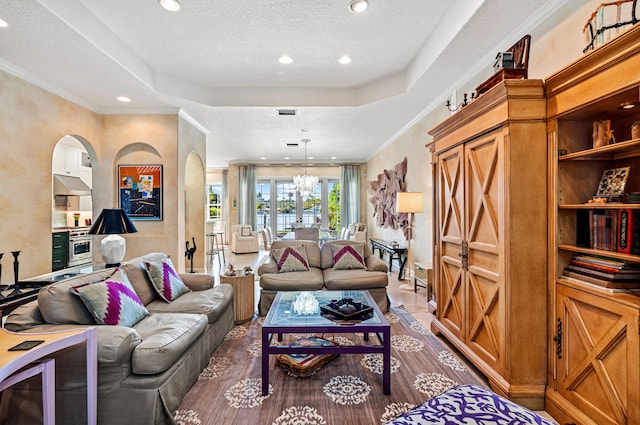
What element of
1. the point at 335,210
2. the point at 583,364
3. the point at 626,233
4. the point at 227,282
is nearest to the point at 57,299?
the point at 227,282

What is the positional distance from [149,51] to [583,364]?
466 cm

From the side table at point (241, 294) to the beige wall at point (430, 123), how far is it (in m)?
2.76

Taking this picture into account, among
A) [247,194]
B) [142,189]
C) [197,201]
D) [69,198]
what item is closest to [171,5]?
[142,189]

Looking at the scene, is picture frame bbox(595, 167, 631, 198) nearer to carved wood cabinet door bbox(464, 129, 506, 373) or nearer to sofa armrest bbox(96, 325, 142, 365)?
carved wood cabinet door bbox(464, 129, 506, 373)

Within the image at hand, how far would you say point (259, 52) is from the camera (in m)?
3.39

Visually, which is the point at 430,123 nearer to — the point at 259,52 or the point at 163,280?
the point at 259,52

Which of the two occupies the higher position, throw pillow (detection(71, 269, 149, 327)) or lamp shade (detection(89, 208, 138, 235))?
lamp shade (detection(89, 208, 138, 235))

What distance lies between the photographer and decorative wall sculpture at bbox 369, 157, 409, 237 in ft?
19.4

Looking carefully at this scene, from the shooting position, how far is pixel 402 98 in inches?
165

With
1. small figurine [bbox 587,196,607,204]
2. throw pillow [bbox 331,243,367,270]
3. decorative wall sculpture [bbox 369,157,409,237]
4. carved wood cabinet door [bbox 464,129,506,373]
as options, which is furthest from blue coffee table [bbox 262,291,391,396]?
decorative wall sculpture [bbox 369,157,409,237]

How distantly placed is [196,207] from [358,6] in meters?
4.81

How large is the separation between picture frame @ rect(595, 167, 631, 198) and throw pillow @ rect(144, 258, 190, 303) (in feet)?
10.9

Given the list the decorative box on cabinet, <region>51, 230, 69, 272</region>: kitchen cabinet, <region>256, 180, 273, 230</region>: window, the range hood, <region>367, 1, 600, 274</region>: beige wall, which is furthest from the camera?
<region>256, 180, 273, 230</region>: window

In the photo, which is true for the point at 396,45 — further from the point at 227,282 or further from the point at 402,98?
the point at 227,282
